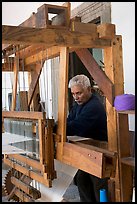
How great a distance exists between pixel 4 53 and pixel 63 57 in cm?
71

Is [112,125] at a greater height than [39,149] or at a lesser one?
→ greater

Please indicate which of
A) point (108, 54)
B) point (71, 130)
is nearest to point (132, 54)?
point (108, 54)

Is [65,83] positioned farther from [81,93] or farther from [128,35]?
[128,35]

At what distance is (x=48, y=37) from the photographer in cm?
158

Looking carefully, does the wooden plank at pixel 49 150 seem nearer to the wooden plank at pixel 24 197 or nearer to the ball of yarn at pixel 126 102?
the wooden plank at pixel 24 197

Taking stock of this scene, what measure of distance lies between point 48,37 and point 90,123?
689 millimetres

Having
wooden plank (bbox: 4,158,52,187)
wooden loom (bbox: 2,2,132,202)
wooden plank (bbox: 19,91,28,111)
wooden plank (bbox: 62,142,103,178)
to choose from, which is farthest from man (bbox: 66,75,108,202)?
wooden plank (bbox: 19,91,28,111)

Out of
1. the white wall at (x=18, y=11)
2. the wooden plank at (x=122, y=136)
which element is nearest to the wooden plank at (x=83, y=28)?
the wooden plank at (x=122, y=136)

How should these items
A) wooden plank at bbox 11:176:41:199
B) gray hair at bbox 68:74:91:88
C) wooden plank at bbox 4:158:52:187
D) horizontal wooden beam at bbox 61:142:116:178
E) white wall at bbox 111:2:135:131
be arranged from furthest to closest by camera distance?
1. white wall at bbox 111:2:135:131
2. gray hair at bbox 68:74:91:88
3. wooden plank at bbox 11:176:41:199
4. wooden plank at bbox 4:158:52:187
5. horizontal wooden beam at bbox 61:142:116:178

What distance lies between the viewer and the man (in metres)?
1.99

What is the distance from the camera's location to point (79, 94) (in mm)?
2250

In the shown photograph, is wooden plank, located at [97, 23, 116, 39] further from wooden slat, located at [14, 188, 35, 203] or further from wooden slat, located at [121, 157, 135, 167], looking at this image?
wooden slat, located at [14, 188, 35, 203]

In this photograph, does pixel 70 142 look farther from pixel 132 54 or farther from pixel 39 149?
pixel 132 54

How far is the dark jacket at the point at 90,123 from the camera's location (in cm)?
198
